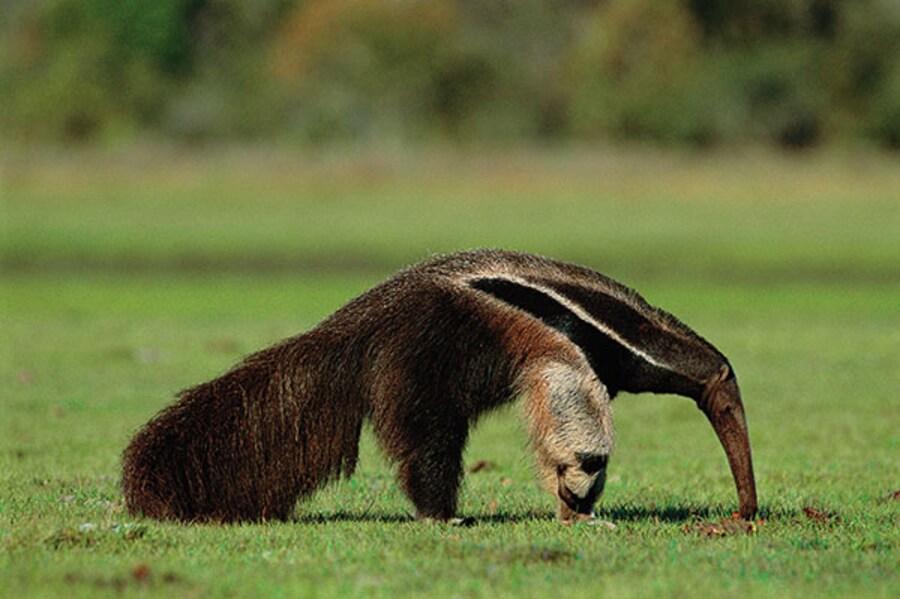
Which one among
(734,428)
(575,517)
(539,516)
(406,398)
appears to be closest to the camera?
(406,398)

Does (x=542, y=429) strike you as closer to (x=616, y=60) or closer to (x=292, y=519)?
(x=292, y=519)

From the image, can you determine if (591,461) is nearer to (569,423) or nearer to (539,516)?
(569,423)

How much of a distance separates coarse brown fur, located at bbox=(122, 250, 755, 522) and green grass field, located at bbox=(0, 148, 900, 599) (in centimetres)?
24

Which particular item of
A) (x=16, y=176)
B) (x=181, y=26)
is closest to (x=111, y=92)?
(x=181, y=26)

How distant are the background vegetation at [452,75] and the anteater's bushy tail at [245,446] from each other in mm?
56076

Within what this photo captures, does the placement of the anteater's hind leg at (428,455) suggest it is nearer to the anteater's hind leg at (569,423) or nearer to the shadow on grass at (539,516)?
the shadow on grass at (539,516)

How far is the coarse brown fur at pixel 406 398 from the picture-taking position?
777 centimetres

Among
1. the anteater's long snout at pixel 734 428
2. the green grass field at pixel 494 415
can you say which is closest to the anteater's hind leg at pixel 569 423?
the green grass field at pixel 494 415

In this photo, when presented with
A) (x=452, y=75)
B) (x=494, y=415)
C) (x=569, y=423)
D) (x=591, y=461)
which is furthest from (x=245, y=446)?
(x=452, y=75)

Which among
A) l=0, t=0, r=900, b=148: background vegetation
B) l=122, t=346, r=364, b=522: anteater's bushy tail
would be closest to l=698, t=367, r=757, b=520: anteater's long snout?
l=122, t=346, r=364, b=522: anteater's bushy tail

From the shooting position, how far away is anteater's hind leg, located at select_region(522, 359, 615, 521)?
773 cm

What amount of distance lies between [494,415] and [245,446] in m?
1.38

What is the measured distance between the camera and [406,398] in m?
7.89

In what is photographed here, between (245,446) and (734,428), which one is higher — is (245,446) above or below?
below
